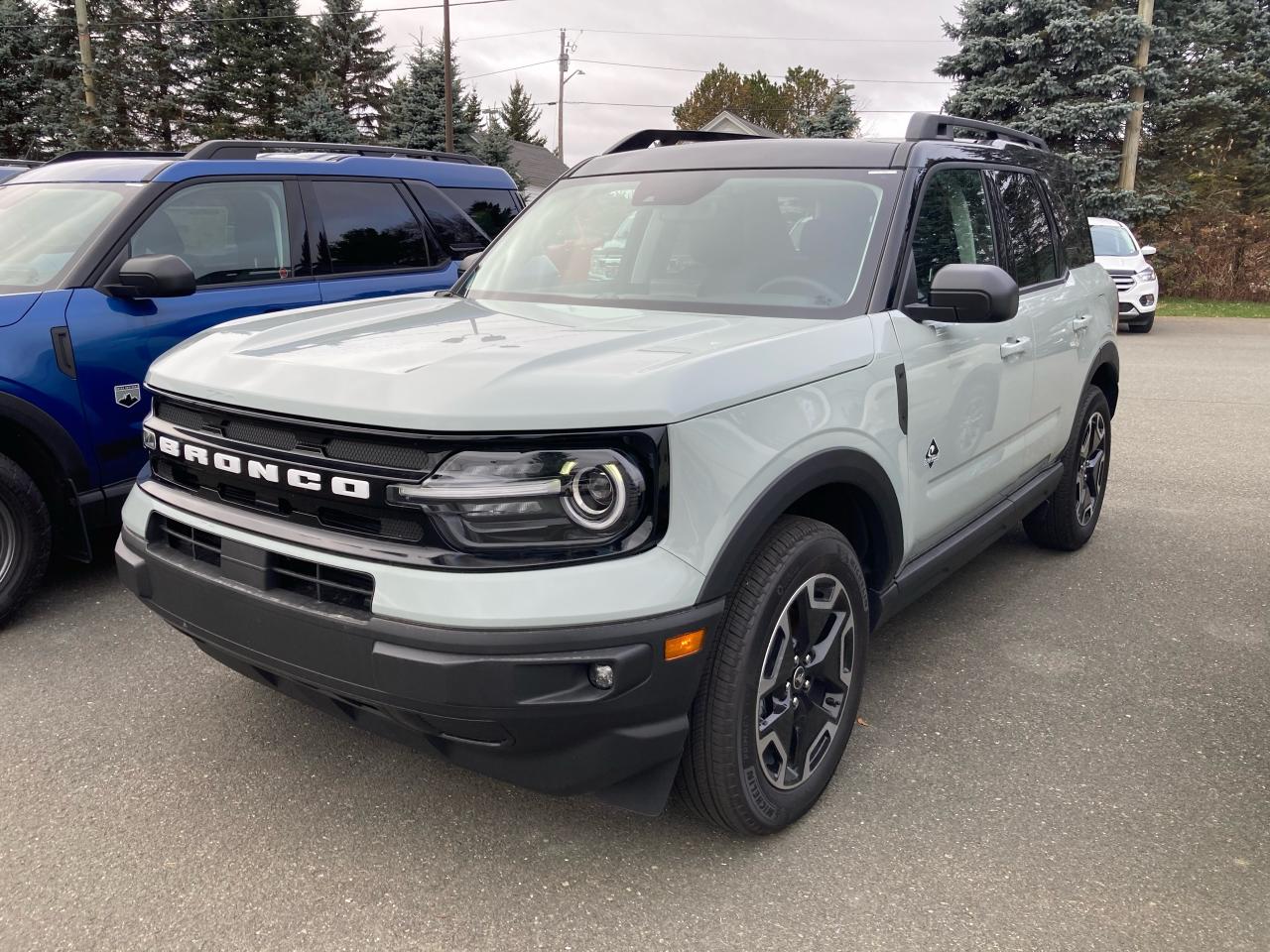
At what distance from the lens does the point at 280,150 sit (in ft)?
18.1

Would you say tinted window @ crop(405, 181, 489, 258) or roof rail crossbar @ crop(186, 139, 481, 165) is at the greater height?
roof rail crossbar @ crop(186, 139, 481, 165)

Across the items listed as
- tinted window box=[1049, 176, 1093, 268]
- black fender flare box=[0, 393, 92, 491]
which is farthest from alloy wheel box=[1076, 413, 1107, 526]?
black fender flare box=[0, 393, 92, 491]

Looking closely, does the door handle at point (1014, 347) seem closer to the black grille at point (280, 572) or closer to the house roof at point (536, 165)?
the black grille at point (280, 572)

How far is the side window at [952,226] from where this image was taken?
3189 millimetres

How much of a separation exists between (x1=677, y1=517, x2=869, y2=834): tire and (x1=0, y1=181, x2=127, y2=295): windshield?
3.43 m

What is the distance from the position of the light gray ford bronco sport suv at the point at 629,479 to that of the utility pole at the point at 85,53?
100 ft

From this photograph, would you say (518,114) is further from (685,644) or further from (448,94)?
(685,644)

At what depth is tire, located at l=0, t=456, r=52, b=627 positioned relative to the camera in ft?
12.6

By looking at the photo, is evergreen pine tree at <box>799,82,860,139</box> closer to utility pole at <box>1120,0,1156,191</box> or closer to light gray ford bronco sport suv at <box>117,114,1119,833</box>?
utility pole at <box>1120,0,1156,191</box>

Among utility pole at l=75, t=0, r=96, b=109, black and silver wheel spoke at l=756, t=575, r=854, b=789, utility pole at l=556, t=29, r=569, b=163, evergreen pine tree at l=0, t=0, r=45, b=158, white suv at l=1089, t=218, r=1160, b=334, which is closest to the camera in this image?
black and silver wheel spoke at l=756, t=575, r=854, b=789

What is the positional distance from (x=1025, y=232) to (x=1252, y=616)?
194 centimetres

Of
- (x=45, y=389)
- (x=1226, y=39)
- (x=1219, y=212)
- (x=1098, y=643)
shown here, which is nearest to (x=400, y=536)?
(x=45, y=389)

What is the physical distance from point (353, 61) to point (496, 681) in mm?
40962

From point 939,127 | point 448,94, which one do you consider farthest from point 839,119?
point 939,127
